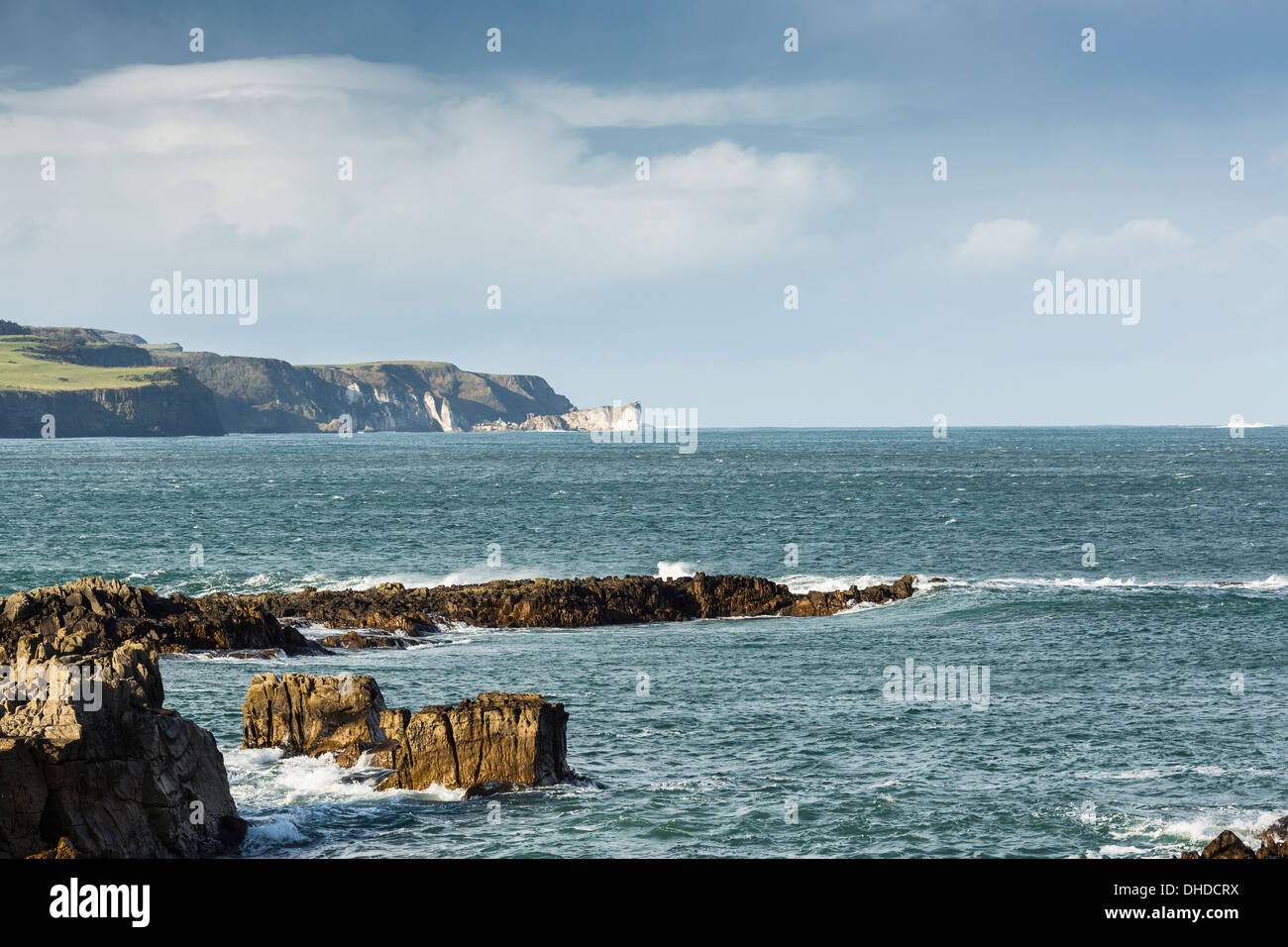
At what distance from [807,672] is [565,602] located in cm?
1396

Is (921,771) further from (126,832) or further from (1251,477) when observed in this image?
(1251,477)

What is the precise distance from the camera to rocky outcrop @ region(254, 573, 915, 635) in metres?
46.5

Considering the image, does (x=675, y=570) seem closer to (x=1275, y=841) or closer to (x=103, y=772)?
(x=1275, y=841)

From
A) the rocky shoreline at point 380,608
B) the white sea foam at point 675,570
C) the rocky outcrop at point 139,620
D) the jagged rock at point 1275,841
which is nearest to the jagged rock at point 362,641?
the rocky shoreline at point 380,608

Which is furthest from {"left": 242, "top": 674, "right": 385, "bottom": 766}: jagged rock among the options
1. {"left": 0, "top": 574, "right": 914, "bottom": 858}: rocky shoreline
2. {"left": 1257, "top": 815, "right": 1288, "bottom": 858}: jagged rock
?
{"left": 1257, "top": 815, "right": 1288, "bottom": 858}: jagged rock

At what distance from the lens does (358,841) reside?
19.8 meters

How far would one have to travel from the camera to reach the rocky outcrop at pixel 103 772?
53.8ft

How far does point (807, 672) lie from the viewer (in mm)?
36875

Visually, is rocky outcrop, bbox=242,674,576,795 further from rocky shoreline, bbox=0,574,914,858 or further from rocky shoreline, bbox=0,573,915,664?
rocky shoreline, bbox=0,573,915,664

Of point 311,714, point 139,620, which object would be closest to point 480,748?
point 311,714

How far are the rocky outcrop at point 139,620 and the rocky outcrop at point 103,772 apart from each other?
19469 mm

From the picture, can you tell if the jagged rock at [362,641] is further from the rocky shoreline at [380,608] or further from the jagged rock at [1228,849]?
the jagged rock at [1228,849]
